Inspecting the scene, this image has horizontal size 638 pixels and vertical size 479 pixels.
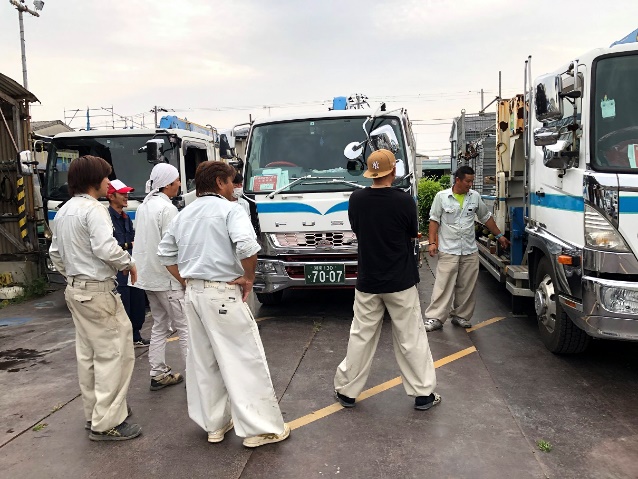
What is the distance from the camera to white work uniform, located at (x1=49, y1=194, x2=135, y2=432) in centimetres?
342

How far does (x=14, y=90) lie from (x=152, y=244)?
19.5ft

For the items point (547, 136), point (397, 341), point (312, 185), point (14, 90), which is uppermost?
point (14, 90)

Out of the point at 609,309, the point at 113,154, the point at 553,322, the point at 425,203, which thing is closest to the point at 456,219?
the point at 553,322

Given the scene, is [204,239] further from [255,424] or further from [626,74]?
[626,74]

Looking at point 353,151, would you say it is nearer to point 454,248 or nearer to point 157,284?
point 454,248

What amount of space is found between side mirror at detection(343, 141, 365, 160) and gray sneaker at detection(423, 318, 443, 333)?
1.99m

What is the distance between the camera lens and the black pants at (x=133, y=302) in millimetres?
5344

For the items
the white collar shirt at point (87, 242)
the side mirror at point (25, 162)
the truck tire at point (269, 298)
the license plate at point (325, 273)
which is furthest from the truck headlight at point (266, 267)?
the side mirror at point (25, 162)

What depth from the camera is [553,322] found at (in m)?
4.89

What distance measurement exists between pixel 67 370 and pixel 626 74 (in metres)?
5.27

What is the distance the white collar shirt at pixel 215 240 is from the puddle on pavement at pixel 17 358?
293 centimetres

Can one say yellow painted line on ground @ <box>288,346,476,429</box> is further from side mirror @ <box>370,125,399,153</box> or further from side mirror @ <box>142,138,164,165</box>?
side mirror @ <box>142,138,164,165</box>

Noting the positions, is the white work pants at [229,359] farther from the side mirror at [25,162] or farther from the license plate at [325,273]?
the side mirror at [25,162]

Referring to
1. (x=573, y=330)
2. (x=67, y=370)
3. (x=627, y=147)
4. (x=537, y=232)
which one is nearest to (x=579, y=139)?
(x=627, y=147)
